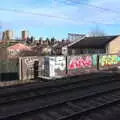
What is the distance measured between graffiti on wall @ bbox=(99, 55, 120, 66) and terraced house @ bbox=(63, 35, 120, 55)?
18.9 meters

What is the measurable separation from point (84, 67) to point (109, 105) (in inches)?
796

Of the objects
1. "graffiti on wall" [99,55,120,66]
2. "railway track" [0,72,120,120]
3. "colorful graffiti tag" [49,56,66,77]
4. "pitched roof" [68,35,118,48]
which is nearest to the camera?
"railway track" [0,72,120,120]

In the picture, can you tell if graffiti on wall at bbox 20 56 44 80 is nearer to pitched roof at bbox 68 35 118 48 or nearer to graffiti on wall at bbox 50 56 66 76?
graffiti on wall at bbox 50 56 66 76

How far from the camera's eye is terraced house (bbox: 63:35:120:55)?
60.0 m

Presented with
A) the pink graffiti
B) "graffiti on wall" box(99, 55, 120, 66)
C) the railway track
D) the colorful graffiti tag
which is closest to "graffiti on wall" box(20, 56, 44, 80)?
the colorful graffiti tag

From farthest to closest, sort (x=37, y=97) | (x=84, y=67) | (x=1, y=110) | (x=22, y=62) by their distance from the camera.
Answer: (x=84, y=67), (x=22, y=62), (x=37, y=97), (x=1, y=110)

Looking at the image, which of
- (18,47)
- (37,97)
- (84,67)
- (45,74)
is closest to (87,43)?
(18,47)

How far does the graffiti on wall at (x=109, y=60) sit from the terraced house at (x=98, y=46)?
62.1ft

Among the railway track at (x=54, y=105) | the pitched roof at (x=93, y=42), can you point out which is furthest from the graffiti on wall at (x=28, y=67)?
the pitched roof at (x=93, y=42)

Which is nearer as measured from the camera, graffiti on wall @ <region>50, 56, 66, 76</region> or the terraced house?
graffiti on wall @ <region>50, 56, 66, 76</region>

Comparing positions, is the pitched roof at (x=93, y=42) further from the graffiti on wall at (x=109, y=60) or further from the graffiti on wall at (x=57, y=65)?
the graffiti on wall at (x=57, y=65)

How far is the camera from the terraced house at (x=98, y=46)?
60.0m

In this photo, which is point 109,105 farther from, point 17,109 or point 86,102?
point 17,109

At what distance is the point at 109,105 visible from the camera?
12664mm
